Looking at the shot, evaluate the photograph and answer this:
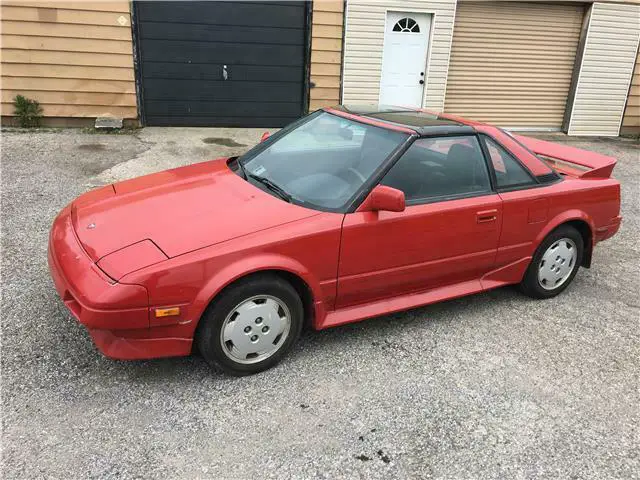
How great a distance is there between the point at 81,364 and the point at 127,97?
269 inches

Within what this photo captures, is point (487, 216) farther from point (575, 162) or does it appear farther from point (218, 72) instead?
point (218, 72)

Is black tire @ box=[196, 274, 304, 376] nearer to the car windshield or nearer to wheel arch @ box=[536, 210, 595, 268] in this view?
the car windshield

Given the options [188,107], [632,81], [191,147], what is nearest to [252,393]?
[191,147]

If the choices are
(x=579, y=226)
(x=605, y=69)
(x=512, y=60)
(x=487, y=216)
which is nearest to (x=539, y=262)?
(x=579, y=226)

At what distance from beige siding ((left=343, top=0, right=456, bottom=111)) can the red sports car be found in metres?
5.71

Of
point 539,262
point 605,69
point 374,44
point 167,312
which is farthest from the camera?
point 605,69

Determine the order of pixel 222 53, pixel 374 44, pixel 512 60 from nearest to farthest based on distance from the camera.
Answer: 1. pixel 222 53
2. pixel 374 44
3. pixel 512 60

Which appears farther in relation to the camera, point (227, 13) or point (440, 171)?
point (227, 13)

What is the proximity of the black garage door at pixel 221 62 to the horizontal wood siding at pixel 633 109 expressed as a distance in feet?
23.2

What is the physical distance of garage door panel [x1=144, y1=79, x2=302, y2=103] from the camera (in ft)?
29.2

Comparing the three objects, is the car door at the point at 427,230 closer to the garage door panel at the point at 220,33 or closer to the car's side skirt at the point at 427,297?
the car's side skirt at the point at 427,297

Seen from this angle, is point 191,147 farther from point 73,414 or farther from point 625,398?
point 625,398

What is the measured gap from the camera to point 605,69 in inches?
425

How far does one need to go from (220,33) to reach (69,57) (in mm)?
2419
